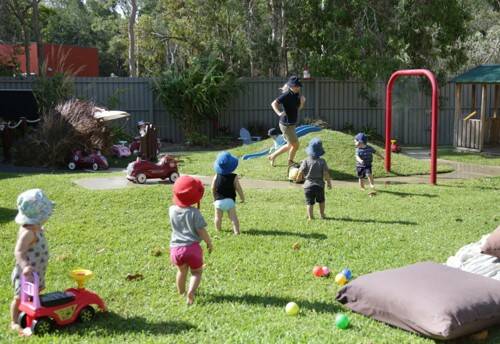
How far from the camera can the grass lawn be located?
4.95 meters

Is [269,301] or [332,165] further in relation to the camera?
[332,165]

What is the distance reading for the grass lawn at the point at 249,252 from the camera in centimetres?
495

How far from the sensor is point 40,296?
194 inches

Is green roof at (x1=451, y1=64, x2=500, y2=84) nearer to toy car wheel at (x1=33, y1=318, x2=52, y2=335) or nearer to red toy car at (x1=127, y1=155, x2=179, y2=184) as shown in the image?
red toy car at (x1=127, y1=155, x2=179, y2=184)

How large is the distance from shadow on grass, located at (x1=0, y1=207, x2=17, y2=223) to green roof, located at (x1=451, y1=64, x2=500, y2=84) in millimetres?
Result: 13722

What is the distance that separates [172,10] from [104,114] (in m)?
19.5

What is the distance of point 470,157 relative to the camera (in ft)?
58.5

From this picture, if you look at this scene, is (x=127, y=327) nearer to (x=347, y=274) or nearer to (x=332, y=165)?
(x=347, y=274)

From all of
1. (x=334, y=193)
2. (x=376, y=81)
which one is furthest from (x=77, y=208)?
(x=376, y=81)

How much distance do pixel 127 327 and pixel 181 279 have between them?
835 mm

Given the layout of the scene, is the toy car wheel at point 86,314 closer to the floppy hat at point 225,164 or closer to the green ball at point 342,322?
the green ball at point 342,322

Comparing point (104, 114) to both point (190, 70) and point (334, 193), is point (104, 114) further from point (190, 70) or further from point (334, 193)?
point (334, 193)

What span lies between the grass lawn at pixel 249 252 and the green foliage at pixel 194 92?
10.1 metres

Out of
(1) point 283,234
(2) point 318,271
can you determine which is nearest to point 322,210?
(1) point 283,234
